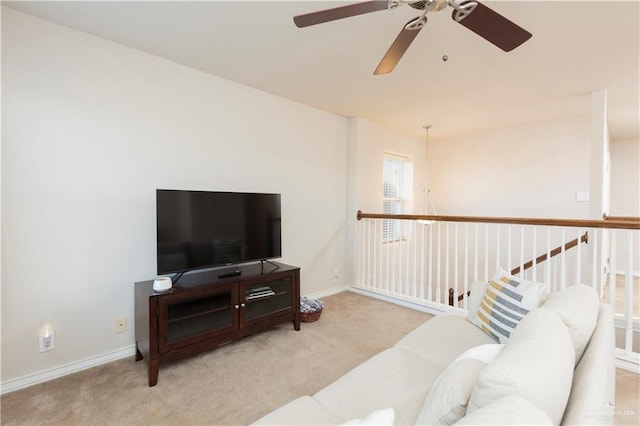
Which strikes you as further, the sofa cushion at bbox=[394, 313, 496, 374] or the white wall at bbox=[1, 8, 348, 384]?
the white wall at bbox=[1, 8, 348, 384]

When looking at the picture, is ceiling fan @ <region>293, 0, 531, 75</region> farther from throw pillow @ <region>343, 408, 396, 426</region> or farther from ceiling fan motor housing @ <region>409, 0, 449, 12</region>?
throw pillow @ <region>343, 408, 396, 426</region>

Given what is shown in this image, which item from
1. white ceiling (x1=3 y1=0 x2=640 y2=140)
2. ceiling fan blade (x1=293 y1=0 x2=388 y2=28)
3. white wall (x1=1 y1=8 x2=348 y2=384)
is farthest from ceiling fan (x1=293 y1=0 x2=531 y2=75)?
white wall (x1=1 y1=8 x2=348 y2=384)

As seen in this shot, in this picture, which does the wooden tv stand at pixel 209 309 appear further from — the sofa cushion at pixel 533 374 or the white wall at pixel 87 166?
the sofa cushion at pixel 533 374

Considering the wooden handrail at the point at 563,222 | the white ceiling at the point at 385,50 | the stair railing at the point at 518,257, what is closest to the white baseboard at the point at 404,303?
the stair railing at the point at 518,257

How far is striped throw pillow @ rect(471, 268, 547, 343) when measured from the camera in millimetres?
1579

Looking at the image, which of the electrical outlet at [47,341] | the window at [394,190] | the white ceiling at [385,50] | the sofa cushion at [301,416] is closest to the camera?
the sofa cushion at [301,416]

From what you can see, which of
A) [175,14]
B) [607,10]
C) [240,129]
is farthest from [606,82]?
[175,14]

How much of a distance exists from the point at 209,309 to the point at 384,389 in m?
1.53

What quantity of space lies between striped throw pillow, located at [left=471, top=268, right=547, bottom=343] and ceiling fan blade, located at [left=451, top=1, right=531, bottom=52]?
128 centimetres

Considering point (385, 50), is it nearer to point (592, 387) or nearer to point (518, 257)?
point (592, 387)

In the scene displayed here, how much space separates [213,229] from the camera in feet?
8.09

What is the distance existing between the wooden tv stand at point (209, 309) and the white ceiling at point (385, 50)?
1.83 m

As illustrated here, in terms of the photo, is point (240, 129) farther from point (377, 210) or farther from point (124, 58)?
point (377, 210)

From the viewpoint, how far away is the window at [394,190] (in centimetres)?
472
